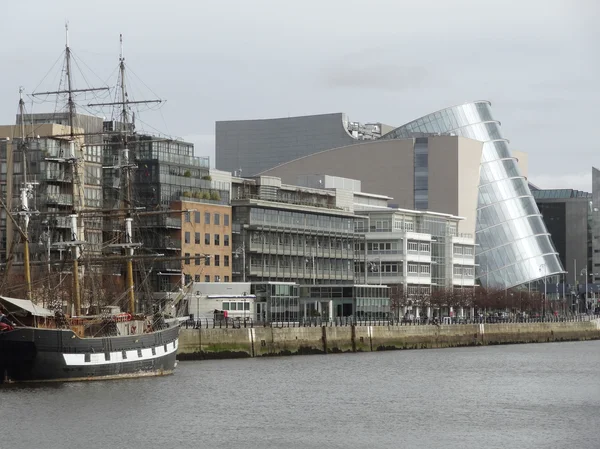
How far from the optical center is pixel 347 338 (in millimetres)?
104438

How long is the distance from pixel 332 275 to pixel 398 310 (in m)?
8.51

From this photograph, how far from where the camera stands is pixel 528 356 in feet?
350

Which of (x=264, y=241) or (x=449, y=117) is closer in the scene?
(x=264, y=241)

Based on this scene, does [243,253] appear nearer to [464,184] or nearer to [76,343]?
[76,343]

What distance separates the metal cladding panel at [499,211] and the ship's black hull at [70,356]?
4383 inches

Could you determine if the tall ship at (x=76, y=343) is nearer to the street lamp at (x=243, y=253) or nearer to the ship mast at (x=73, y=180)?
the ship mast at (x=73, y=180)

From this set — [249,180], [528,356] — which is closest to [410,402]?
[528,356]

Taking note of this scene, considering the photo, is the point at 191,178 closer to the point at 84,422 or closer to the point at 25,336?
the point at 25,336

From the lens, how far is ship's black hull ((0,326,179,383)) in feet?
223

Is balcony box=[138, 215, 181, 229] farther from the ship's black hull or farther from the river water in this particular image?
the ship's black hull

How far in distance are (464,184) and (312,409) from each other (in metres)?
126

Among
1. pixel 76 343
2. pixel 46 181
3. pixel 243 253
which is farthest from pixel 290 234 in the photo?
pixel 76 343

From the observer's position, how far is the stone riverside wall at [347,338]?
9000 centimetres

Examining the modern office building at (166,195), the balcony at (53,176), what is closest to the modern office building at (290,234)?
the modern office building at (166,195)
